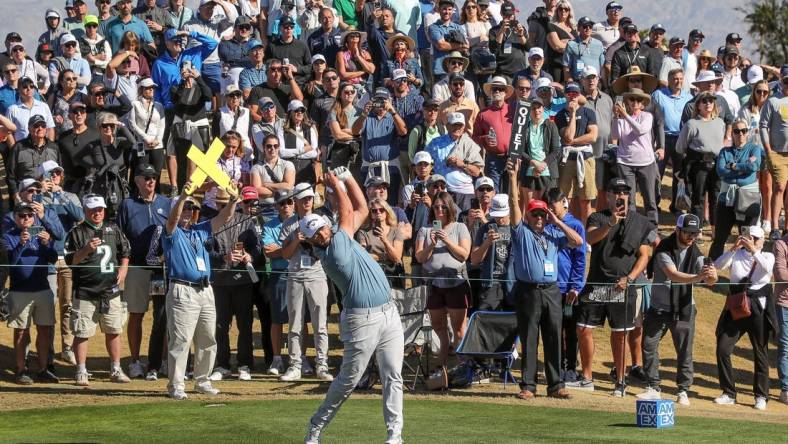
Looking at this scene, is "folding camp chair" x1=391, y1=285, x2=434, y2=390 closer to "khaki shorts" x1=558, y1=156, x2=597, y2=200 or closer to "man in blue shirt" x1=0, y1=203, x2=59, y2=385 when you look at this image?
"man in blue shirt" x1=0, y1=203, x2=59, y2=385

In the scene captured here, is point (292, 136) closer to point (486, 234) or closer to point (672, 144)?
point (486, 234)

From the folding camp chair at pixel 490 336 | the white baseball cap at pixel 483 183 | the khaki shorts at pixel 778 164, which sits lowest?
the folding camp chair at pixel 490 336

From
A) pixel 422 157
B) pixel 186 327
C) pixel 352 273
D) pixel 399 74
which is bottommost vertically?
pixel 186 327

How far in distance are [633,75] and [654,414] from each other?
29.2 ft

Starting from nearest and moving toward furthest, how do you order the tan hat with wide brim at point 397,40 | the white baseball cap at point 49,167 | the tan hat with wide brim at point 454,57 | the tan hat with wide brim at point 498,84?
1. the white baseball cap at point 49,167
2. the tan hat with wide brim at point 498,84
3. the tan hat with wide brim at point 454,57
4. the tan hat with wide brim at point 397,40

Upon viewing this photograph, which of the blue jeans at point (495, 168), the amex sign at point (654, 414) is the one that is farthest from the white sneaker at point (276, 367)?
the amex sign at point (654, 414)

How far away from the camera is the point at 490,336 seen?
15.8 metres

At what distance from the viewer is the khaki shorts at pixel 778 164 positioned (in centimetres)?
2025

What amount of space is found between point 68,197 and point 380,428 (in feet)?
19.8

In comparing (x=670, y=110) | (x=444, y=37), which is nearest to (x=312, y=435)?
(x=444, y=37)

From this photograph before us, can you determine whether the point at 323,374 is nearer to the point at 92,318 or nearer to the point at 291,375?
the point at 291,375

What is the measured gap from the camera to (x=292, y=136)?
19.3 meters

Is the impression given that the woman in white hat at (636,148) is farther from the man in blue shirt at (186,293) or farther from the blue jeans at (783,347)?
the man in blue shirt at (186,293)

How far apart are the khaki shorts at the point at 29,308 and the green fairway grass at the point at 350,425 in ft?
5.90
